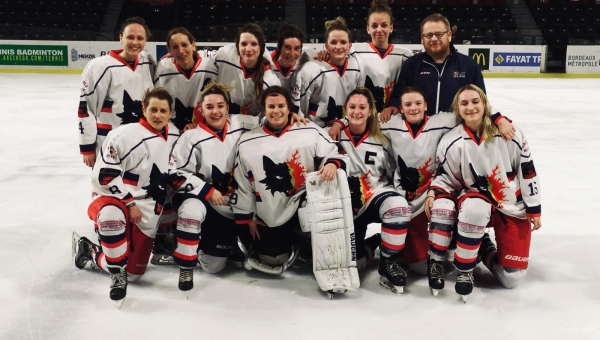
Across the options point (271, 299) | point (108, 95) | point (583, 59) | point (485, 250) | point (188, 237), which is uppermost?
point (583, 59)

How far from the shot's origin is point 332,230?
8.91 ft

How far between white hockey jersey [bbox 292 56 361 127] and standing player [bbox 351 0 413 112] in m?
0.08

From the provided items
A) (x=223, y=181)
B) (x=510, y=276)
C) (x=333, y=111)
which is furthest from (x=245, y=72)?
(x=510, y=276)

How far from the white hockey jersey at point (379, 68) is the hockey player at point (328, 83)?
74mm

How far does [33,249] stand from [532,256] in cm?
276

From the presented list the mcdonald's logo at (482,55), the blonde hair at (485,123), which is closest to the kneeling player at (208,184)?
the blonde hair at (485,123)

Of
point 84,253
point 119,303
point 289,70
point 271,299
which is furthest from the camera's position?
point 289,70

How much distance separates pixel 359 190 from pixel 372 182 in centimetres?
8

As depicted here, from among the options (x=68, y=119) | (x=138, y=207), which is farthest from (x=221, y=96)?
(x=68, y=119)

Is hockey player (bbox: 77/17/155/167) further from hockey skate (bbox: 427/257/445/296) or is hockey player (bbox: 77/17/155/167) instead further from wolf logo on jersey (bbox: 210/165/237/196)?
hockey skate (bbox: 427/257/445/296)

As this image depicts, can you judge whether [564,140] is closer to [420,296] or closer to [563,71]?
[420,296]

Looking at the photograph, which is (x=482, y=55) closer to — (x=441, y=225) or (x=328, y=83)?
(x=328, y=83)

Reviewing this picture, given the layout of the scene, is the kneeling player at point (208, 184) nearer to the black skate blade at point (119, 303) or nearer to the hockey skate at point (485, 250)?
the black skate blade at point (119, 303)

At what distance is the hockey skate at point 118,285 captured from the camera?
2.56 metres
